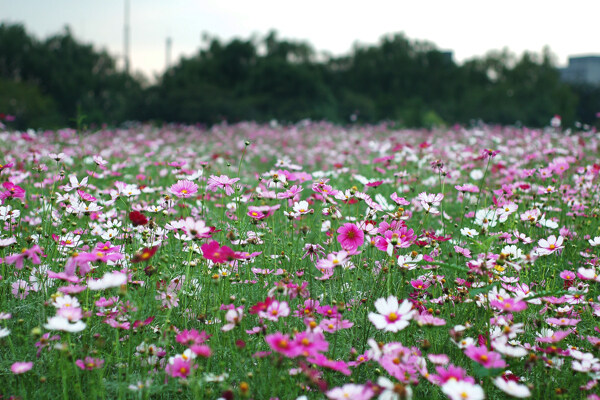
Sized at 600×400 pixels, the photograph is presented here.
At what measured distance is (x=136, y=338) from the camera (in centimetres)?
151

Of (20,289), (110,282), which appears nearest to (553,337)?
(110,282)

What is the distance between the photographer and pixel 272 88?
57.8ft

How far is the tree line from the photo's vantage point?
48.6 feet

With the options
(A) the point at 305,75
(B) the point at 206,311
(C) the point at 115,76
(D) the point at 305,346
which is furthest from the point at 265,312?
(C) the point at 115,76

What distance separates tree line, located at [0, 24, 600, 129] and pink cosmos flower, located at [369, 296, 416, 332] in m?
12.8

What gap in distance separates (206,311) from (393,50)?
77.4 ft

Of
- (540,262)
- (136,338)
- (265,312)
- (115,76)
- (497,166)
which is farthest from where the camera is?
(115,76)

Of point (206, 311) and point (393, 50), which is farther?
point (393, 50)

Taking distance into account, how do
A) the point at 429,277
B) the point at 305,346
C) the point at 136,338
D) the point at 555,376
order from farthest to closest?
the point at 429,277 < the point at 136,338 < the point at 555,376 < the point at 305,346

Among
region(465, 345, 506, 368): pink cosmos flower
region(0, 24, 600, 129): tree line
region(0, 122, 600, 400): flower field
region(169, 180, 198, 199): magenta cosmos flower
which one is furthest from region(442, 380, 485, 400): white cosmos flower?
region(0, 24, 600, 129): tree line

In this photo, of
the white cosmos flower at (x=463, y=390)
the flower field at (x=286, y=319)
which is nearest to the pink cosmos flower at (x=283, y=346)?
the flower field at (x=286, y=319)

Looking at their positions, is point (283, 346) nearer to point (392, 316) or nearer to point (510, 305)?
point (392, 316)

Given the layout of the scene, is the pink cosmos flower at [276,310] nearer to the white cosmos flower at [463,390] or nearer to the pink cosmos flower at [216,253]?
the pink cosmos flower at [216,253]

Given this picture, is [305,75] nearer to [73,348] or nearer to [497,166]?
[497,166]
